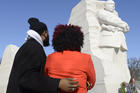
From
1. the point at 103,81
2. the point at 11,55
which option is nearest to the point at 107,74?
the point at 103,81

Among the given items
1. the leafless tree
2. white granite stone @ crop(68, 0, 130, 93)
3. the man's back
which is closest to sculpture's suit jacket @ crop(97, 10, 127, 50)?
white granite stone @ crop(68, 0, 130, 93)

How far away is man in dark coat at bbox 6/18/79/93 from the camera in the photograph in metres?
1.32

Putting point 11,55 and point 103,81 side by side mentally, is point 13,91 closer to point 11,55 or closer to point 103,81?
point 11,55

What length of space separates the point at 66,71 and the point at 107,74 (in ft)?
16.1

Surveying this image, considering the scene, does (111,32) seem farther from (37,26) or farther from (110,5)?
(37,26)

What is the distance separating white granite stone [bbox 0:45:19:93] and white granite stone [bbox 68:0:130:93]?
2732 mm

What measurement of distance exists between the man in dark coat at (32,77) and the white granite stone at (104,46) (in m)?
4.83

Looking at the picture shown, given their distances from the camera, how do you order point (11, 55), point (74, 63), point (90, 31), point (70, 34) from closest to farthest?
point (74, 63) → point (70, 34) → point (11, 55) → point (90, 31)

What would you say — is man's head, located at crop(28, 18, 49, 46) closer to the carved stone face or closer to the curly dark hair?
the curly dark hair

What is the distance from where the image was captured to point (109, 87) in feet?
19.5

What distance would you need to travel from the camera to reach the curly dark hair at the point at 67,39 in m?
1.61

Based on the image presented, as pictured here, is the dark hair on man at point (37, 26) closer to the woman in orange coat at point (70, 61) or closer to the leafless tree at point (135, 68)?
the woman in orange coat at point (70, 61)

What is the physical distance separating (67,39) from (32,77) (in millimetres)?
472

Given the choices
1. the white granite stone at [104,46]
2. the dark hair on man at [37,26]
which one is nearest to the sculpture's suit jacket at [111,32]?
the white granite stone at [104,46]
